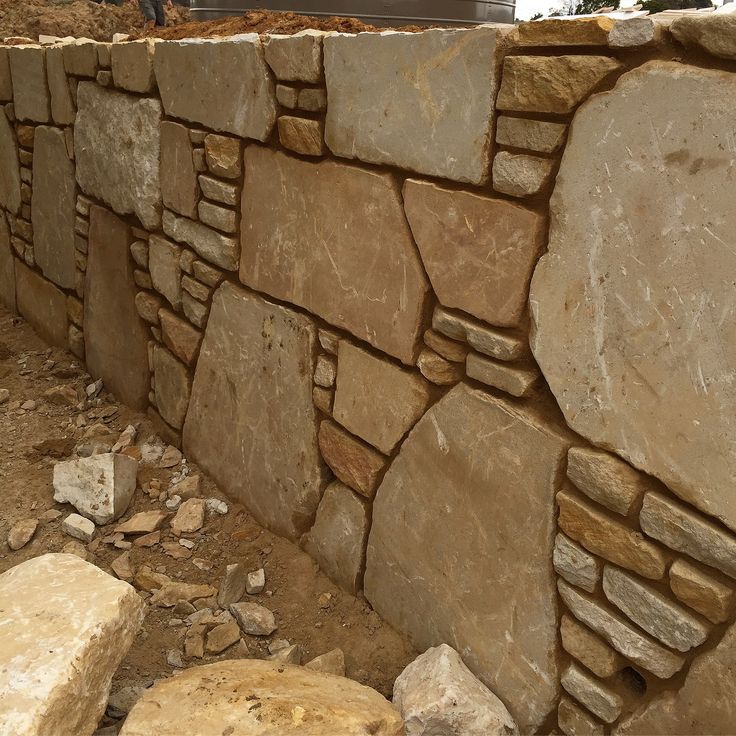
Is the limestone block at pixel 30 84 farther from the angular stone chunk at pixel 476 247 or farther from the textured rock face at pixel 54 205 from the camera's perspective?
the angular stone chunk at pixel 476 247

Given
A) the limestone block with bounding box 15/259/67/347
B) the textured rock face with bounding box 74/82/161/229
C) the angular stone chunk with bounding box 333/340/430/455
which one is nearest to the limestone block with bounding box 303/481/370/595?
the angular stone chunk with bounding box 333/340/430/455

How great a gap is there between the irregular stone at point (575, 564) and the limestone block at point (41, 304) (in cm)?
354

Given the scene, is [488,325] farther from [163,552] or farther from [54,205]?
[54,205]

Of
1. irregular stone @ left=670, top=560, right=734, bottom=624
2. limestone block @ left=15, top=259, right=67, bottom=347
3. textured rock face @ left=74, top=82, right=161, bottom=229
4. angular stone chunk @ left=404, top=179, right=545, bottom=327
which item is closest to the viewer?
irregular stone @ left=670, top=560, right=734, bottom=624

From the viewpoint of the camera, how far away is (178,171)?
3.16 metres

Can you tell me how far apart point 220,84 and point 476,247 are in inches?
53.5

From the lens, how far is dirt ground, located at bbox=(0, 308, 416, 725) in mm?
2525

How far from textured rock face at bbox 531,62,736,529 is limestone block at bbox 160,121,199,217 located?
1.79 m

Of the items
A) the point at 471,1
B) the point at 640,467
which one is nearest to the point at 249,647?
the point at 640,467

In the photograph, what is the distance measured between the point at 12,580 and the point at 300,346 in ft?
3.79

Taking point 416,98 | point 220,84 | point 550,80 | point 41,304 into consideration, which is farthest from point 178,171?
point 41,304

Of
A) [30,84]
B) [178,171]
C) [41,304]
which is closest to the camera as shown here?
[178,171]

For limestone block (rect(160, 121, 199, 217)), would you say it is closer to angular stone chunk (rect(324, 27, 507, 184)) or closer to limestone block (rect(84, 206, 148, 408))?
limestone block (rect(84, 206, 148, 408))

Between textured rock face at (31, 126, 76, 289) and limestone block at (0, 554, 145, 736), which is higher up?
textured rock face at (31, 126, 76, 289)
